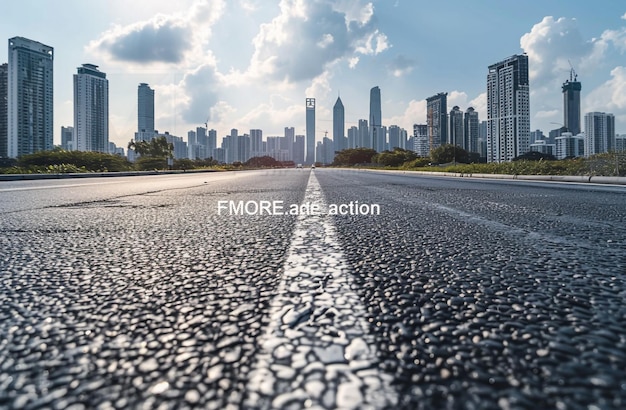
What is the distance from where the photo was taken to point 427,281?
1.58 m

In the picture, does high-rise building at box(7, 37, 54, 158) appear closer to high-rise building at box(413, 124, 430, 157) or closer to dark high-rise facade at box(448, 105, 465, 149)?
dark high-rise facade at box(448, 105, 465, 149)

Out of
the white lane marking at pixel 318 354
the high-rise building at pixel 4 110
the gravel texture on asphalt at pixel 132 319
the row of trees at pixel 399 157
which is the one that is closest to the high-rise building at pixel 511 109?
the row of trees at pixel 399 157

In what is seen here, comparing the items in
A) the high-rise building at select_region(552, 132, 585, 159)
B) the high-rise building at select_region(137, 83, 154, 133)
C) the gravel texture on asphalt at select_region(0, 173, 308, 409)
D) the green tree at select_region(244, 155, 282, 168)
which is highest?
the high-rise building at select_region(137, 83, 154, 133)

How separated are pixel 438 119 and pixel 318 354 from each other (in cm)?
16372

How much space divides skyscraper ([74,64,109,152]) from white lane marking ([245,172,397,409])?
110497 millimetres

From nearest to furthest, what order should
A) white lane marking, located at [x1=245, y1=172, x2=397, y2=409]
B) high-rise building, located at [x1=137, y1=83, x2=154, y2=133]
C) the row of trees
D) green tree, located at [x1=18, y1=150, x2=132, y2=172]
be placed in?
white lane marking, located at [x1=245, y1=172, x2=397, y2=409]
green tree, located at [x1=18, y1=150, x2=132, y2=172]
the row of trees
high-rise building, located at [x1=137, y1=83, x2=154, y2=133]

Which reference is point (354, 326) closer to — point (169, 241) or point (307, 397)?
point (307, 397)

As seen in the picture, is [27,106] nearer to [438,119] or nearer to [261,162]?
[261,162]

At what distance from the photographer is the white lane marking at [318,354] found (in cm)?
73

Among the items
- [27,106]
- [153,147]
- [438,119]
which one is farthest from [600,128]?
[27,106]

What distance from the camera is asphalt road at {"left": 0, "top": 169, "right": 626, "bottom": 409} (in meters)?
0.76

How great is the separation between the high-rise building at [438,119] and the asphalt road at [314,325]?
5964 inches

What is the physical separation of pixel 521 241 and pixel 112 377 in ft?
8.33

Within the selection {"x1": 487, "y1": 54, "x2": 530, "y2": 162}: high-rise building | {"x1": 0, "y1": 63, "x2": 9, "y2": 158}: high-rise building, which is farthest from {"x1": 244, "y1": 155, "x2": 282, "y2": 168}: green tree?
{"x1": 487, "y1": 54, "x2": 530, "y2": 162}: high-rise building
